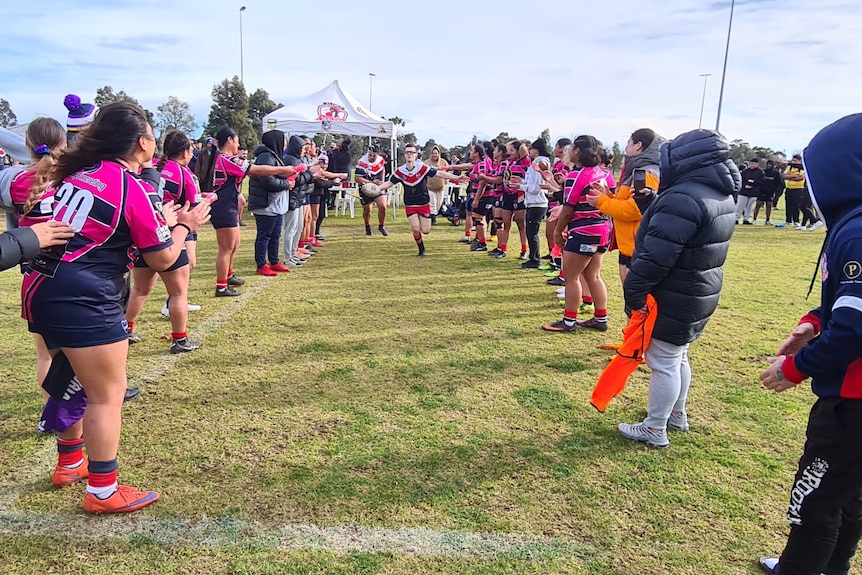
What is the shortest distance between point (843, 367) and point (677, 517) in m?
1.41

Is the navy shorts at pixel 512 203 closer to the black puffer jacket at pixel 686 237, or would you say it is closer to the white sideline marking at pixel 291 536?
the black puffer jacket at pixel 686 237

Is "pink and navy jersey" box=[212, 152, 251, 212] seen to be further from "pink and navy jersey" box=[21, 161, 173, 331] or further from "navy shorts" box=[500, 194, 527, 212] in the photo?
"navy shorts" box=[500, 194, 527, 212]

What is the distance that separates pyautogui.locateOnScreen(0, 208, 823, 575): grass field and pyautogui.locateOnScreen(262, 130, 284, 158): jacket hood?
9.16ft

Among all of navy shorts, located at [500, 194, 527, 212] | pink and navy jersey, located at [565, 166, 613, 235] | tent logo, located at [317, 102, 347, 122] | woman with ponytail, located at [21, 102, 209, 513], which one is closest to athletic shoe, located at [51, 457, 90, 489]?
woman with ponytail, located at [21, 102, 209, 513]

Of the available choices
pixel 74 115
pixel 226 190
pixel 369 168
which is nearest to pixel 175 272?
pixel 74 115

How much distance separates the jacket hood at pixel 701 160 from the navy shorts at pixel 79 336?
328 centimetres

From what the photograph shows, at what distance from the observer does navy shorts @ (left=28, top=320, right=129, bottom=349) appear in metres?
2.59

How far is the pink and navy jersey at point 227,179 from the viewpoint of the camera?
276 inches

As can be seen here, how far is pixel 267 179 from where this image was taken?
771cm

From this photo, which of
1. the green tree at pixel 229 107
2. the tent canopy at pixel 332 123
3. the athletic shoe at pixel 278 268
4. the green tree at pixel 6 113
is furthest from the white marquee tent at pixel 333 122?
the green tree at pixel 6 113

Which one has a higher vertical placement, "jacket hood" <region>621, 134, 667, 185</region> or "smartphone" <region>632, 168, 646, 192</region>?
"jacket hood" <region>621, 134, 667, 185</region>

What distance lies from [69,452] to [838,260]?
3.77 metres

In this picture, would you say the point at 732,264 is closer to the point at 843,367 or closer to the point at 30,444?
the point at 843,367

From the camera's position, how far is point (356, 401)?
168 inches
